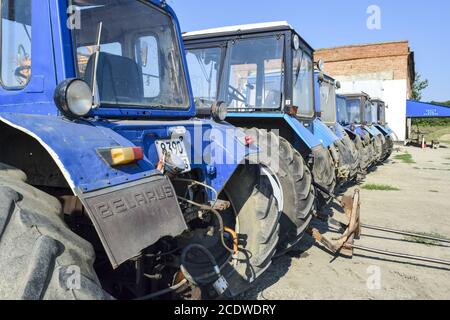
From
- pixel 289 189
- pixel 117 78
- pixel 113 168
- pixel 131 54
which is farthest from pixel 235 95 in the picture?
pixel 113 168

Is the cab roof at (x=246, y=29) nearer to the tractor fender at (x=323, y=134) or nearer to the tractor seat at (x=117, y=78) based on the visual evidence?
the tractor fender at (x=323, y=134)

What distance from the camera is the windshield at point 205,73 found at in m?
5.41

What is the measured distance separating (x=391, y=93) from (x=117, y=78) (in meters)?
25.7

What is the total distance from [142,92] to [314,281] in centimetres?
245

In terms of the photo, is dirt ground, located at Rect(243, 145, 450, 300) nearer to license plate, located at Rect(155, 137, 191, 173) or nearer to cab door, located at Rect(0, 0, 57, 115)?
license plate, located at Rect(155, 137, 191, 173)

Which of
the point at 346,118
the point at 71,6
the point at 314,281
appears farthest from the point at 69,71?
the point at 346,118

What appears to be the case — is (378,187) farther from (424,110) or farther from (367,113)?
(424,110)

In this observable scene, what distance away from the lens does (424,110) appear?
996 inches

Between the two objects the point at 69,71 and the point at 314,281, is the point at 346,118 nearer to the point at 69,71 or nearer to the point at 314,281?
the point at 314,281

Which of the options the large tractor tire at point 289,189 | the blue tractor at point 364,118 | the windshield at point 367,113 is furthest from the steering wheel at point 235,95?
the windshield at point 367,113

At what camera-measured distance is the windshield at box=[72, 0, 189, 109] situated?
2418 millimetres

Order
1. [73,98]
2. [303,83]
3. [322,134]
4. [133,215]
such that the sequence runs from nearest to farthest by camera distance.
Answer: [133,215] < [73,98] < [303,83] < [322,134]

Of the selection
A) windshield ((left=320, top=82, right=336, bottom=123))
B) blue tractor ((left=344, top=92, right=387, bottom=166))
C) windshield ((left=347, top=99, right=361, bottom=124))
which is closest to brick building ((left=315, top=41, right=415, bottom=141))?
blue tractor ((left=344, top=92, right=387, bottom=166))
